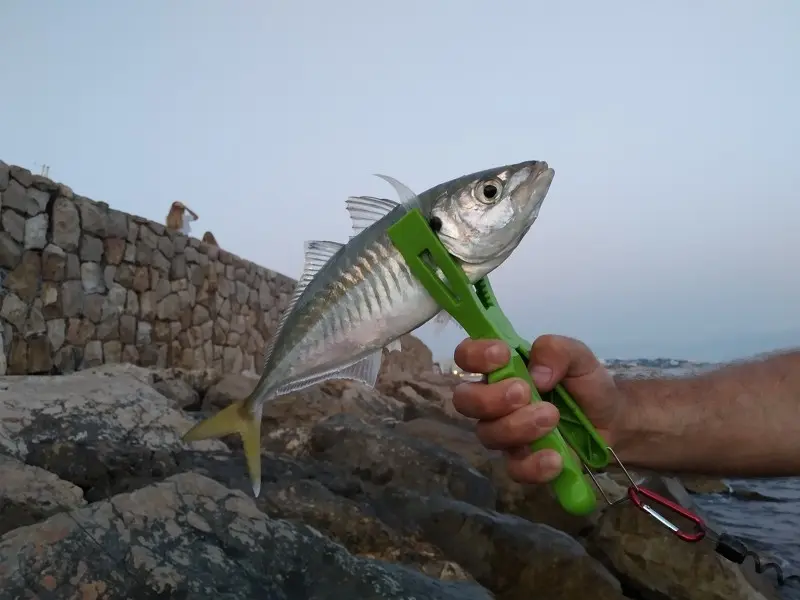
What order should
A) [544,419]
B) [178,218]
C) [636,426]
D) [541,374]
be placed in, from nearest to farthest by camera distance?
[544,419], [541,374], [636,426], [178,218]

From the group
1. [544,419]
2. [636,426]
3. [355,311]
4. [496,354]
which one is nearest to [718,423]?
[636,426]

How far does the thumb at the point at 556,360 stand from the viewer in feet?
5.91

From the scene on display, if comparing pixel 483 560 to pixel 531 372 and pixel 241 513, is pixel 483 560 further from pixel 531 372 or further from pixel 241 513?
pixel 531 372

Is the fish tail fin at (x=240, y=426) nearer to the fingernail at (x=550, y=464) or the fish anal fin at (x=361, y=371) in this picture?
the fish anal fin at (x=361, y=371)

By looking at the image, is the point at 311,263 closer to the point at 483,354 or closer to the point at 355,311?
the point at 355,311

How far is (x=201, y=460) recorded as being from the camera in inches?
143

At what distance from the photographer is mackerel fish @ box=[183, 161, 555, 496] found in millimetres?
1498

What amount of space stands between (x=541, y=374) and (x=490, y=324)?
1.11 feet

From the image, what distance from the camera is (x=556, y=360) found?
6.06ft

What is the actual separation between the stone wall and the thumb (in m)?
5.98

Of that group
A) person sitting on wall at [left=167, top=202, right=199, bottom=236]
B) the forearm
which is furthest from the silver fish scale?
person sitting on wall at [left=167, top=202, right=199, bottom=236]

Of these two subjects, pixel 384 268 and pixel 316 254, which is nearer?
pixel 384 268

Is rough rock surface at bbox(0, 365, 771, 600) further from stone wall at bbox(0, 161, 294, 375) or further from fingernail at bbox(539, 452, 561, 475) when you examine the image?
stone wall at bbox(0, 161, 294, 375)

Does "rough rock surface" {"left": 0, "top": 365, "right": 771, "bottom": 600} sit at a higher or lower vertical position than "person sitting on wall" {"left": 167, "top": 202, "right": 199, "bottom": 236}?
lower
